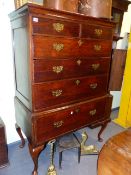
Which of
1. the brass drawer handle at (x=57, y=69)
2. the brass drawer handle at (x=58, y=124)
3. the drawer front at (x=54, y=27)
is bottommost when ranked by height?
the brass drawer handle at (x=58, y=124)

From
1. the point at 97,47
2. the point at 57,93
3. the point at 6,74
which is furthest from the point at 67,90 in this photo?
the point at 6,74

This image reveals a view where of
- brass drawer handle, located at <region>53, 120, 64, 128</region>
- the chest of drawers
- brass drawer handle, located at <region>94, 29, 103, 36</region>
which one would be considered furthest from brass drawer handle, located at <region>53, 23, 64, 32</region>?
brass drawer handle, located at <region>53, 120, 64, 128</region>

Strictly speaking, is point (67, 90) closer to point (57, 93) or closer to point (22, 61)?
point (57, 93)

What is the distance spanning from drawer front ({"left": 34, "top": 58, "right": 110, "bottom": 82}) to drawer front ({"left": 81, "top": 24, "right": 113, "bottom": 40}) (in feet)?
0.75

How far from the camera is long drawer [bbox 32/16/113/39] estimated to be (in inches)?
48.4

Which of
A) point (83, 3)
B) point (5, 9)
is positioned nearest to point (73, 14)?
point (83, 3)

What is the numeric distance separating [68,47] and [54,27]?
215mm

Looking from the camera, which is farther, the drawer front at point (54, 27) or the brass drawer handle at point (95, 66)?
the brass drawer handle at point (95, 66)

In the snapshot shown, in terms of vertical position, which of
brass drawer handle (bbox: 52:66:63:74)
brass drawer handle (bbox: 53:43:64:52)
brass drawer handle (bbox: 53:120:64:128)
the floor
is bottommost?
the floor

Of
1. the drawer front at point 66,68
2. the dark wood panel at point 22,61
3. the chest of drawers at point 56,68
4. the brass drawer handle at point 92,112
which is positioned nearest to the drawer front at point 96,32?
the chest of drawers at point 56,68

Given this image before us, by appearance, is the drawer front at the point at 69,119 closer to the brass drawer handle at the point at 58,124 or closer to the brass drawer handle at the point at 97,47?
the brass drawer handle at the point at 58,124

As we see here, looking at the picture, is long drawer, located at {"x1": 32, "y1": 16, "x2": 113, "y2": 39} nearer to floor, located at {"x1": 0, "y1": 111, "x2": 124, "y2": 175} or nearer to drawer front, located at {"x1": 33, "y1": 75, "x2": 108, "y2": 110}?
drawer front, located at {"x1": 33, "y1": 75, "x2": 108, "y2": 110}

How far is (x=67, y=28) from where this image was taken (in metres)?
1.37

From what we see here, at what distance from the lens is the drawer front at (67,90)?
1387mm
